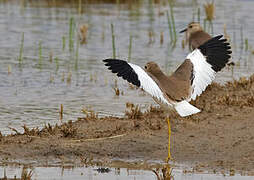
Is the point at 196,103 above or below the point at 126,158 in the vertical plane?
above

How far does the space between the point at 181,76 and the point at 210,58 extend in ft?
1.53

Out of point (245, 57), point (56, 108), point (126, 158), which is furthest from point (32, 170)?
point (245, 57)

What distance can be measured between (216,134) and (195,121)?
0.44m

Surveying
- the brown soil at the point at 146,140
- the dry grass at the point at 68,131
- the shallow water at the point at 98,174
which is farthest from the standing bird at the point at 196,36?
the shallow water at the point at 98,174

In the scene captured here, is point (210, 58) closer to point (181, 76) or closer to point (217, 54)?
point (217, 54)

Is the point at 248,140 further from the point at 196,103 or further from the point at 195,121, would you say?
the point at 196,103

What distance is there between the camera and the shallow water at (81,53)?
28.5 ft

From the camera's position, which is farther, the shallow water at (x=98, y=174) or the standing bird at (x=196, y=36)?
the standing bird at (x=196, y=36)

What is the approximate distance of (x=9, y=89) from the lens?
31.0 feet

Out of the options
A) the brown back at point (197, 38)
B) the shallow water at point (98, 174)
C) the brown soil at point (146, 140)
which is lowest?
the shallow water at point (98, 174)

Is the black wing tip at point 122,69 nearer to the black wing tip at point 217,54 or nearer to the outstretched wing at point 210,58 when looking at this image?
the outstretched wing at point 210,58

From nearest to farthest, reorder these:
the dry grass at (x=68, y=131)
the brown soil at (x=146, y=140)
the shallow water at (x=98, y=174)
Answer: the shallow water at (x=98, y=174), the brown soil at (x=146, y=140), the dry grass at (x=68, y=131)

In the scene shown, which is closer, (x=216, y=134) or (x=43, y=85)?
(x=216, y=134)

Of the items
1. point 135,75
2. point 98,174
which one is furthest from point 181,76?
point 98,174
